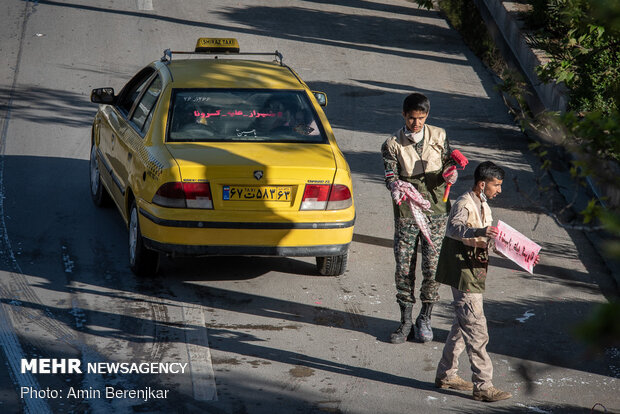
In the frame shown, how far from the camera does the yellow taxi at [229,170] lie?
23.0 feet

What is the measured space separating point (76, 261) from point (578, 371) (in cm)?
444

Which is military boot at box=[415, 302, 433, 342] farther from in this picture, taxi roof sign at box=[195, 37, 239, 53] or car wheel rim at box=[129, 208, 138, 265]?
taxi roof sign at box=[195, 37, 239, 53]

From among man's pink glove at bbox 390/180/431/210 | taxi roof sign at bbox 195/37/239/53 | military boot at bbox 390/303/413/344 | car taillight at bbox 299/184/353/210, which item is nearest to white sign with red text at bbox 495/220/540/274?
man's pink glove at bbox 390/180/431/210

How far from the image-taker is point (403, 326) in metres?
6.68

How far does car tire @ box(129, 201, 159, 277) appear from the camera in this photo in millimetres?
7453

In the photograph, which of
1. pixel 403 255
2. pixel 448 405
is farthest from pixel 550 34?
pixel 448 405

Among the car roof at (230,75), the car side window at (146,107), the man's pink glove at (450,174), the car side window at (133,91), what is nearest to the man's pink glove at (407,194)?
the man's pink glove at (450,174)

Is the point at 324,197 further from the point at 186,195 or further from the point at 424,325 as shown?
the point at 424,325

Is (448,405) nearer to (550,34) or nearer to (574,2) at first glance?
(574,2)

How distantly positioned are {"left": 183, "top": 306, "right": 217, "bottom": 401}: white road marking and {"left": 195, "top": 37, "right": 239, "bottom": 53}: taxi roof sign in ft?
11.2

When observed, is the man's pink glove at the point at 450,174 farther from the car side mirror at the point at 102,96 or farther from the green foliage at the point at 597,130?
the car side mirror at the point at 102,96

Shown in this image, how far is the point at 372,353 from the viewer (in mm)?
6465

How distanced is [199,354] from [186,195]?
138cm

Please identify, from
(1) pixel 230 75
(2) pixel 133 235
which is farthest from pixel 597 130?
(1) pixel 230 75
